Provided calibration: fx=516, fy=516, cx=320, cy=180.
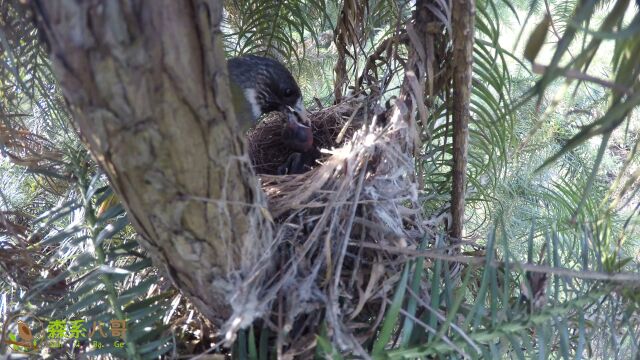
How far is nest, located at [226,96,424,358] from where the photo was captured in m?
0.58

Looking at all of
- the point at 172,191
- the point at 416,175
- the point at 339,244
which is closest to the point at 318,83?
the point at 416,175

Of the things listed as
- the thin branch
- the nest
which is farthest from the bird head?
the thin branch

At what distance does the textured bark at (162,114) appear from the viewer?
34 cm

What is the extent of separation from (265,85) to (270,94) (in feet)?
0.11

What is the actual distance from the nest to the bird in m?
0.37

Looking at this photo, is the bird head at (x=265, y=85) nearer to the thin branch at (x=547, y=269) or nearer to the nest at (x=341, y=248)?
the nest at (x=341, y=248)

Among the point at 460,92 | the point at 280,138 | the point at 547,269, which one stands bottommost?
the point at 547,269

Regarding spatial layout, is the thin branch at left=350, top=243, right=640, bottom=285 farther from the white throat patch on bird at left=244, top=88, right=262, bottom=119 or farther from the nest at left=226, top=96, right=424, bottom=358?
the white throat patch on bird at left=244, top=88, right=262, bottom=119

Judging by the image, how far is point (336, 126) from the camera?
4.20 ft

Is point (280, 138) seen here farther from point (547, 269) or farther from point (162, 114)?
point (162, 114)

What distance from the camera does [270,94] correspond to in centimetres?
127

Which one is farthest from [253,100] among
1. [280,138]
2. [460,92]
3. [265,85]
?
[460,92]

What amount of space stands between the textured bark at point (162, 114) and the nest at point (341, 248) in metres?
0.11

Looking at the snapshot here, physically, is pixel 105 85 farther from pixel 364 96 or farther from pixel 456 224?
pixel 364 96
